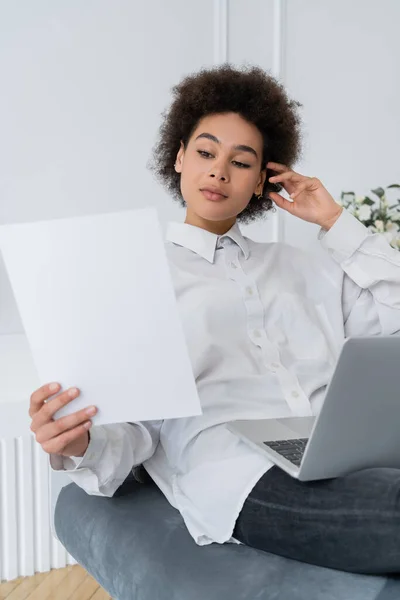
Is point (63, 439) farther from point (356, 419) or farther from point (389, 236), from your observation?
point (389, 236)

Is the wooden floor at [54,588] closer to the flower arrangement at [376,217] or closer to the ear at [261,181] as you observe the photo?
the ear at [261,181]

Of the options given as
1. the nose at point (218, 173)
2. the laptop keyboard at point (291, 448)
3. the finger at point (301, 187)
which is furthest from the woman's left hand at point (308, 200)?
the laptop keyboard at point (291, 448)

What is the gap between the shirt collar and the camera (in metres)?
1.40

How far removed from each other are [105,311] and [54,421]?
6.6 inches

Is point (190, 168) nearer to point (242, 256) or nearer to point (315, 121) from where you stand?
point (242, 256)

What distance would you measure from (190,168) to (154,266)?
18.8 inches

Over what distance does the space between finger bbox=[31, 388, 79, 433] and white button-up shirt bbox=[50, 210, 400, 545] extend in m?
0.14

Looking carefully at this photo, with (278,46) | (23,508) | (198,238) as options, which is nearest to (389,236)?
(278,46)

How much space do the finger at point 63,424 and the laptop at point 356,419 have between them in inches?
10.0

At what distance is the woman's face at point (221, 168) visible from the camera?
140 cm

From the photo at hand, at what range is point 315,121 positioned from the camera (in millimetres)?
2666

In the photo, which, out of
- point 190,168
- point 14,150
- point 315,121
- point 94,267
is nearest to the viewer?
point 94,267

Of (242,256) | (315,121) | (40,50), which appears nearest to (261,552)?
(242,256)

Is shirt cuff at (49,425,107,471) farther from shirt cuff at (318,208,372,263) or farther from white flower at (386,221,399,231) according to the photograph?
white flower at (386,221,399,231)
